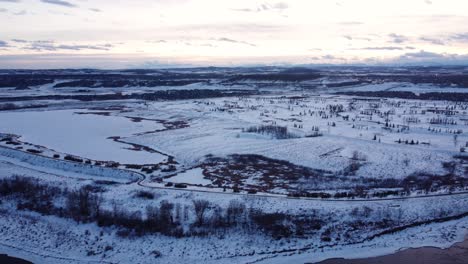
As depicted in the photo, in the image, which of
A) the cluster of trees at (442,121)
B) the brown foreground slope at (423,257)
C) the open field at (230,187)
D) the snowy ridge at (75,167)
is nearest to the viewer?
the brown foreground slope at (423,257)

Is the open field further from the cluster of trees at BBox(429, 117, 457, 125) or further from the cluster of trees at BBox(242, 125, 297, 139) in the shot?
the cluster of trees at BBox(429, 117, 457, 125)

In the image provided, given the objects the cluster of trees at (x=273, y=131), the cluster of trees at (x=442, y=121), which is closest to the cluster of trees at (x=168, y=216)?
the cluster of trees at (x=273, y=131)

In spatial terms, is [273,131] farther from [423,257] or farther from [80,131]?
[423,257]

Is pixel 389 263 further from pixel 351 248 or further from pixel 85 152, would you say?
pixel 85 152

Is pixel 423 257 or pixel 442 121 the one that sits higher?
pixel 442 121

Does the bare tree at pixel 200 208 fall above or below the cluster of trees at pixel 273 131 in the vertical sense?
below

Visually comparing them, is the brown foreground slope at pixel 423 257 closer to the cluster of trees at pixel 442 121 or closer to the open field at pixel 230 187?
the open field at pixel 230 187

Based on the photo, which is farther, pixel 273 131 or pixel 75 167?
pixel 273 131

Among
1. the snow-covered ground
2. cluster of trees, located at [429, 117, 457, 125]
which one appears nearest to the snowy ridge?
the snow-covered ground

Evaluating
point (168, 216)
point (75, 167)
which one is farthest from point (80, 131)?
point (168, 216)

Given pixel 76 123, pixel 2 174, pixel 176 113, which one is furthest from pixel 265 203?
pixel 176 113

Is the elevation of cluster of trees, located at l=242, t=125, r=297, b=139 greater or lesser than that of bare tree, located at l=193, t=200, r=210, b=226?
greater
